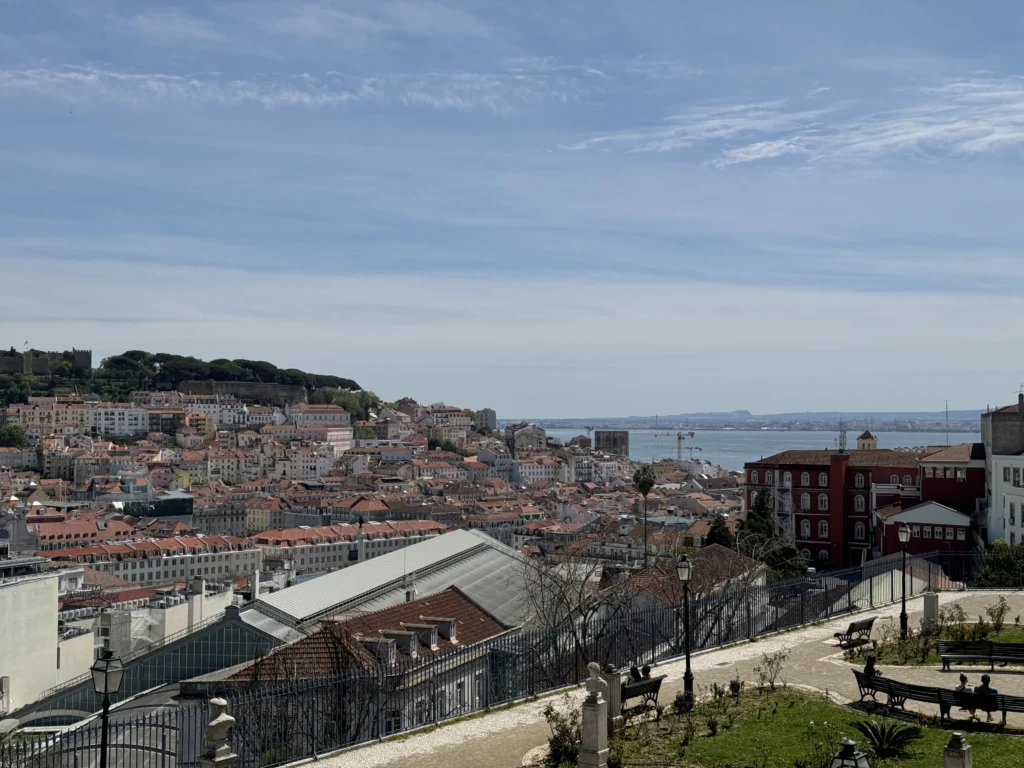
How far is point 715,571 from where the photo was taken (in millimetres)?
23812

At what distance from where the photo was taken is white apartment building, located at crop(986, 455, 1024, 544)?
90.5ft

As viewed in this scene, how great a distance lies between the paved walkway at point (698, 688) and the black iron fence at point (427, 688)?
0.37 meters

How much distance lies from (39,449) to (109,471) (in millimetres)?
10646

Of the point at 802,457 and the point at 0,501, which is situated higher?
the point at 802,457

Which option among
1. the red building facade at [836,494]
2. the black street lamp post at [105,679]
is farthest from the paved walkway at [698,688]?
the red building facade at [836,494]

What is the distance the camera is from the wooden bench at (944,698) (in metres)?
9.35

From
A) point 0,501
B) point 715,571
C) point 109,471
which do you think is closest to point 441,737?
point 715,571

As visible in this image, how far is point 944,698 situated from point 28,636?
2052 centimetres

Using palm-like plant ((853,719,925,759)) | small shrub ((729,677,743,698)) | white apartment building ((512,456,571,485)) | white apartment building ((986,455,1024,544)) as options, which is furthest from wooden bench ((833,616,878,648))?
white apartment building ((512,456,571,485))

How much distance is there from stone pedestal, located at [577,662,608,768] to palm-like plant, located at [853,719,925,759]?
213 cm

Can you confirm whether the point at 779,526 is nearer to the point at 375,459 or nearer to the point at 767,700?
the point at 767,700

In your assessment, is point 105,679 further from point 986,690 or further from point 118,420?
point 118,420

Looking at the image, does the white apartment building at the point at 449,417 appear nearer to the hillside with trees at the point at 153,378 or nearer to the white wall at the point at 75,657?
the hillside with trees at the point at 153,378

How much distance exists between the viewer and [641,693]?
10633 millimetres
